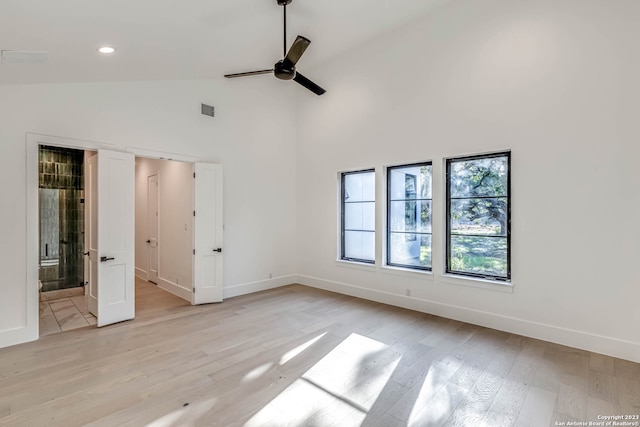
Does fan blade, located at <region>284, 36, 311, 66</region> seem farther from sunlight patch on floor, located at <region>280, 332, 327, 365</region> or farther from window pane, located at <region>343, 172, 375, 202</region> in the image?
sunlight patch on floor, located at <region>280, 332, 327, 365</region>

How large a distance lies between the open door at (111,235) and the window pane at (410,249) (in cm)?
403

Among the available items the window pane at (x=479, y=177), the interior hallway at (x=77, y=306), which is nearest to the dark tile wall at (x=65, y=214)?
the interior hallway at (x=77, y=306)

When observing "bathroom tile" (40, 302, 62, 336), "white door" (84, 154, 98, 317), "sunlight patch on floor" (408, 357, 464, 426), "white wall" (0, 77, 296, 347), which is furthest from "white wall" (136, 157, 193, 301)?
"sunlight patch on floor" (408, 357, 464, 426)

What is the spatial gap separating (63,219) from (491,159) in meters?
7.51

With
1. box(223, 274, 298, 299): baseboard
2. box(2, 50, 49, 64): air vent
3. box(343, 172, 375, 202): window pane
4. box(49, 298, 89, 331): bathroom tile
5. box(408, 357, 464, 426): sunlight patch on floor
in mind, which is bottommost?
box(49, 298, 89, 331): bathroom tile

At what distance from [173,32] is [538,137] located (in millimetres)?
4284

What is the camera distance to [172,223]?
19.1 feet

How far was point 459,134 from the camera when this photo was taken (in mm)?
4281

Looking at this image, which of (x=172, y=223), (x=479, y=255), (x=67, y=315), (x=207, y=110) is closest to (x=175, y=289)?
(x=172, y=223)

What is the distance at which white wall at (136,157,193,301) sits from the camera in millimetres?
5359

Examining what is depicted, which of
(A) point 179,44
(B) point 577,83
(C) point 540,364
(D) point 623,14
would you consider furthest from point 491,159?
(A) point 179,44

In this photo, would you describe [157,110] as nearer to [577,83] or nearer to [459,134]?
[459,134]

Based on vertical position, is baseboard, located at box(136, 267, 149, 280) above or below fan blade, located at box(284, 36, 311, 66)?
below

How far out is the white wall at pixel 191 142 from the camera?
3520 mm
